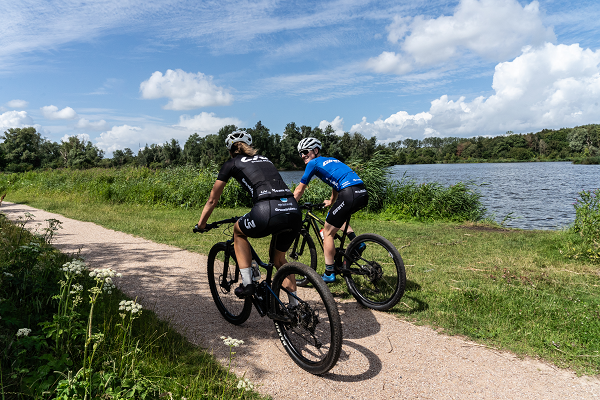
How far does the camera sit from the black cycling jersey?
3312mm

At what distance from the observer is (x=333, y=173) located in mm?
4820

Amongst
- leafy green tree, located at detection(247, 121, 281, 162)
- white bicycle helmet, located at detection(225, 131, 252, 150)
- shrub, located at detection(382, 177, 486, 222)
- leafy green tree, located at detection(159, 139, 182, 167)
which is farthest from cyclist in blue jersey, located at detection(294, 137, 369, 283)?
leafy green tree, located at detection(159, 139, 182, 167)

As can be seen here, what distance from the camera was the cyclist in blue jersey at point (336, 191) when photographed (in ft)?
15.4

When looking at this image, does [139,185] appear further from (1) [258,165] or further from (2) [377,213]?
(1) [258,165]

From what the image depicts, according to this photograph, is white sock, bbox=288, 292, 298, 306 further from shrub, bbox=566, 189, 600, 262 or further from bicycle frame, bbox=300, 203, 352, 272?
shrub, bbox=566, 189, 600, 262

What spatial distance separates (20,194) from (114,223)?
1405 cm

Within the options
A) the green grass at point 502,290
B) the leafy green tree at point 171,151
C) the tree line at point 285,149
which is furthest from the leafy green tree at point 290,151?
the green grass at point 502,290

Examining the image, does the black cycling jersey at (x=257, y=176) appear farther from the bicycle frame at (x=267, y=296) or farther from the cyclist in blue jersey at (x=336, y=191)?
the cyclist in blue jersey at (x=336, y=191)

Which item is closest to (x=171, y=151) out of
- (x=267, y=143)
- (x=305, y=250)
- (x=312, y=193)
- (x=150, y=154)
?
(x=150, y=154)

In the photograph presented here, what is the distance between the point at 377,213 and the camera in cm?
1568

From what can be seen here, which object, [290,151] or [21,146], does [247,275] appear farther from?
[21,146]

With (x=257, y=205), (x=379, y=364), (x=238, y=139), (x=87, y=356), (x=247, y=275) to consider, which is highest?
(x=238, y=139)

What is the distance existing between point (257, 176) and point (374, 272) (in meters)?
2.16

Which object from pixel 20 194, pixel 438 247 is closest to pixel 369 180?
pixel 438 247
